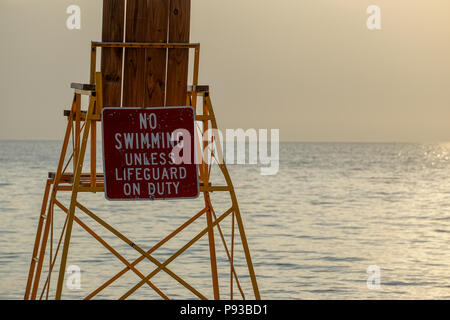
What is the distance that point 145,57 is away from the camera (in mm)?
7273

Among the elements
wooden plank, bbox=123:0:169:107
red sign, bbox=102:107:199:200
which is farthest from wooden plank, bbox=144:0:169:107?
red sign, bbox=102:107:199:200

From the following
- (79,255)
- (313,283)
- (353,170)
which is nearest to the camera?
(313,283)

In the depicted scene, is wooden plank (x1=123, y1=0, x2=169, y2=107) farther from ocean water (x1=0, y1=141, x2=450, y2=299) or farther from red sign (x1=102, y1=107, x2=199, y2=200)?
ocean water (x1=0, y1=141, x2=450, y2=299)

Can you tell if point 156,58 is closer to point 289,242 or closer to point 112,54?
point 112,54

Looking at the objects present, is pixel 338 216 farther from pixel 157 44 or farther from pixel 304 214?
pixel 157 44

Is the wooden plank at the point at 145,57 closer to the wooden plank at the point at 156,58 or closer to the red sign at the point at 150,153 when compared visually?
the wooden plank at the point at 156,58

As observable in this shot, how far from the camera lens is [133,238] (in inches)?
1075

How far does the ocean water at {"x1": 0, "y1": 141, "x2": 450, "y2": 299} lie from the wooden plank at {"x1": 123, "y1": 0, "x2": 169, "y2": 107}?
10293 millimetres

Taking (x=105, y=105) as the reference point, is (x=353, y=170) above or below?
below

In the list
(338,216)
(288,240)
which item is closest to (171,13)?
(288,240)

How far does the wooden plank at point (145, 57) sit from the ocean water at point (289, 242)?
1029 centimetres

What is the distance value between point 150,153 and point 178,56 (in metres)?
0.91

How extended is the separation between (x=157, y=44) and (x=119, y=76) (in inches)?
16.6

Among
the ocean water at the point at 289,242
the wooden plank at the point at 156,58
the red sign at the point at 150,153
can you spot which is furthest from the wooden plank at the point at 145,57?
the ocean water at the point at 289,242
